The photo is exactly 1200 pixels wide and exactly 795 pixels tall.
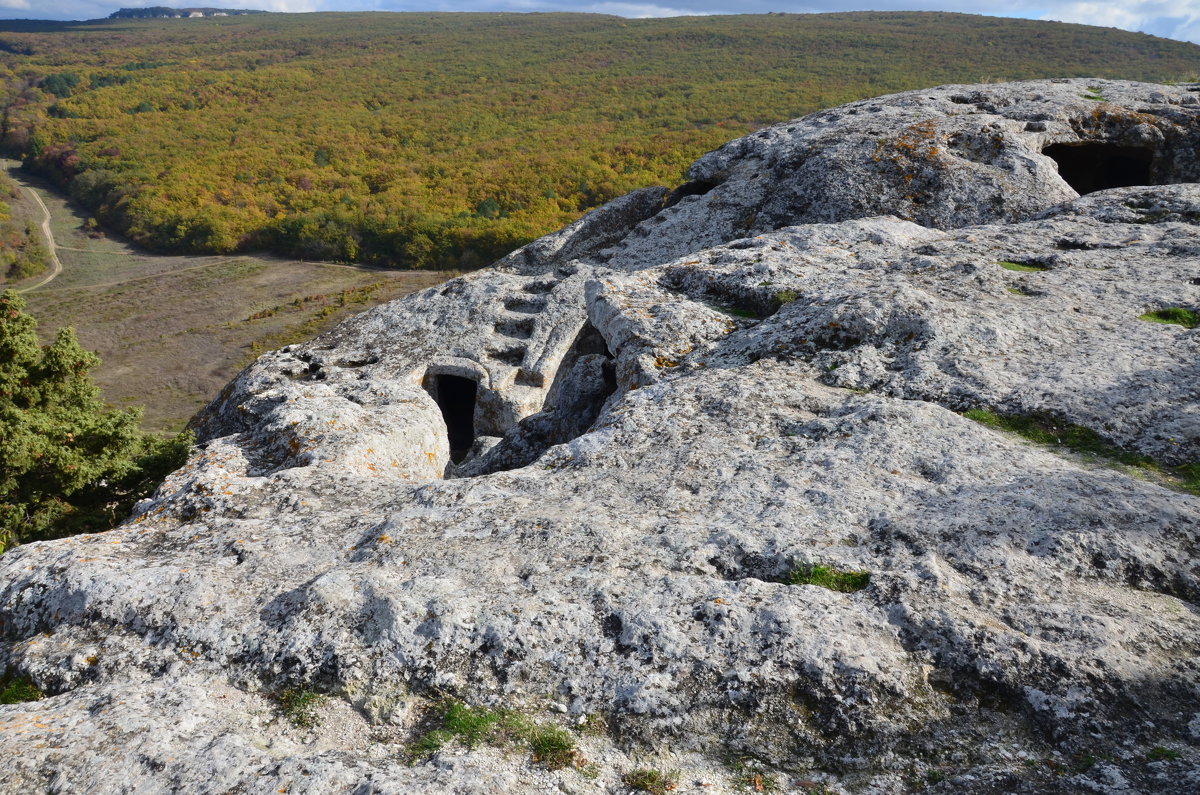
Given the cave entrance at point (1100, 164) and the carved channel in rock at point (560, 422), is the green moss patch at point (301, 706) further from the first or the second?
the cave entrance at point (1100, 164)

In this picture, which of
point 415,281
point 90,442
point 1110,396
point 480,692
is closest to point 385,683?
point 480,692

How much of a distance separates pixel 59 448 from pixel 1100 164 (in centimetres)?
2399

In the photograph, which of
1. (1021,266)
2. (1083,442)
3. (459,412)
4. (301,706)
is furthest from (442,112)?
(301,706)

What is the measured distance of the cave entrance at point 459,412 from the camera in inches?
766

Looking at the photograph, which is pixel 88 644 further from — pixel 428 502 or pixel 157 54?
pixel 157 54

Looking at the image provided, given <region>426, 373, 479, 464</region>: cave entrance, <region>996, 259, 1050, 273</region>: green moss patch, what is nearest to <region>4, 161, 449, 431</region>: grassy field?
<region>426, 373, 479, 464</region>: cave entrance

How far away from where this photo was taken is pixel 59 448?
40.7ft

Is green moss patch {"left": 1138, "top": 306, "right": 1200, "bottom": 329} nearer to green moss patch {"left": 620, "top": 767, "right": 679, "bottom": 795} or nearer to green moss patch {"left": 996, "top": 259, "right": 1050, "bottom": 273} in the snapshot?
green moss patch {"left": 996, "top": 259, "right": 1050, "bottom": 273}

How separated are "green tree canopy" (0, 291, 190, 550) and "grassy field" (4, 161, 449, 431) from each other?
17803 millimetres

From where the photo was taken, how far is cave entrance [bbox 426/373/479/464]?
19469 mm

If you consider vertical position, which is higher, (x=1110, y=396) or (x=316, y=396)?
(x=1110, y=396)

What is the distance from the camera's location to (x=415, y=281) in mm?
56812

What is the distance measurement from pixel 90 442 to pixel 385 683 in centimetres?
1071

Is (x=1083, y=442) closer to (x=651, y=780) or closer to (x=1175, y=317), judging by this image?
(x=1175, y=317)
